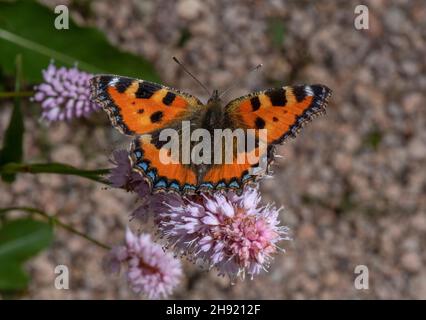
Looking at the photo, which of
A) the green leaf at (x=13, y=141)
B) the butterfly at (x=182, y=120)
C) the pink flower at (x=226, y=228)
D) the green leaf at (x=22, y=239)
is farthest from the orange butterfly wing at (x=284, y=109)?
the green leaf at (x=22, y=239)

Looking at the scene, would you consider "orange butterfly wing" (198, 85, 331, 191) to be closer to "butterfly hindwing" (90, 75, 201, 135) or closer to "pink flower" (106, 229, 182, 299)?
"butterfly hindwing" (90, 75, 201, 135)

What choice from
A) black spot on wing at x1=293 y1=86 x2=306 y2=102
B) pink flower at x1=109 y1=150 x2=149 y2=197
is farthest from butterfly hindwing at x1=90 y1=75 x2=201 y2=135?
black spot on wing at x1=293 y1=86 x2=306 y2=102

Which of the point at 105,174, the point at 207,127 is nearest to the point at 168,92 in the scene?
the point at 207,127

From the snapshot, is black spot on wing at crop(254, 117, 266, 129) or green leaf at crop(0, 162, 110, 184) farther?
green leaf at crop(0, 162, 110, 184)

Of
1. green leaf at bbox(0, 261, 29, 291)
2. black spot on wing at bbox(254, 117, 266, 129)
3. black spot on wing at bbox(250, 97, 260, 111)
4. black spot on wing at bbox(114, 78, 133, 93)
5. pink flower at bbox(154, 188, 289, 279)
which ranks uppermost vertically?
black spot on wing at bbox(114, 78, 133, 93)

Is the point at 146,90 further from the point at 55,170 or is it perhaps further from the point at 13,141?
the point at 13,141

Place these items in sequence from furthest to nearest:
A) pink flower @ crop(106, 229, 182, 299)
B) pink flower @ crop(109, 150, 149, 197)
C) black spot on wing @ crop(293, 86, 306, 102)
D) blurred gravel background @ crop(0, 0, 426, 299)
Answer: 1. blurred gravel background @ crop(0, 0, 426, 299)
2. pink flower @ crop(106, 229, 182, 299)
3. pink flower @ crop(109, 150, 149, 197)
4. black spot on wing @ crop(293, 86, 306, 102)

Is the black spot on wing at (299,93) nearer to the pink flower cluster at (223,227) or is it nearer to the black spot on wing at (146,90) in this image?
the pink flower cluster at (223,227)

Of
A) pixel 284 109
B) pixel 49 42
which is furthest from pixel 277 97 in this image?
pixel 49 42
